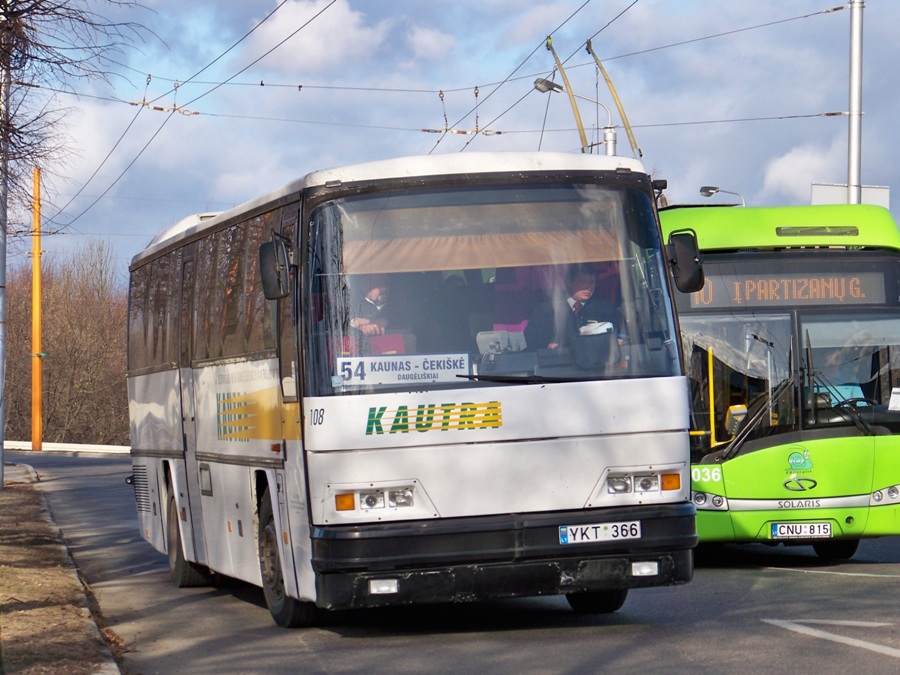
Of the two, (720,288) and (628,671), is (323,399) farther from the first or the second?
(720,288)

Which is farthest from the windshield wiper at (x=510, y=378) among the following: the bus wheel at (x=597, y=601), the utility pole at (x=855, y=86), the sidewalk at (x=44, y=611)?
the utility pole at (x=855, y=86)

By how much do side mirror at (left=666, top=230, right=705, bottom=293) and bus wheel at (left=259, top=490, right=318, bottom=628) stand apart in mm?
3203

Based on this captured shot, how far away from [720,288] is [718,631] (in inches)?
195

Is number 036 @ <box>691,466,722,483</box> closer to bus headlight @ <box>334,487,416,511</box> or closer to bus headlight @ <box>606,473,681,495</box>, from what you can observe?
bus headlight @ <box>606,473,681,495</box>

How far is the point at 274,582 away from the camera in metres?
10.4

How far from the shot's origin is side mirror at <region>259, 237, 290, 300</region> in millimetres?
9102

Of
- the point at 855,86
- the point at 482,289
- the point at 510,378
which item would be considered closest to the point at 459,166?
the point at 482,289

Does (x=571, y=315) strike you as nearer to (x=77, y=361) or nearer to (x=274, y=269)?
(x=274, y=269)

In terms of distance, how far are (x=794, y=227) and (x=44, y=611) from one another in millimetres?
7414

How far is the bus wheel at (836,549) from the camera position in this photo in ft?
47.1

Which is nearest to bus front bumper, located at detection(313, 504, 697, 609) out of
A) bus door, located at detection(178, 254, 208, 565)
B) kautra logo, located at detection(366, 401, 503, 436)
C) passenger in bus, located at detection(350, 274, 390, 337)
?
kautra logo, located at detection(366, 401, 503, 436)

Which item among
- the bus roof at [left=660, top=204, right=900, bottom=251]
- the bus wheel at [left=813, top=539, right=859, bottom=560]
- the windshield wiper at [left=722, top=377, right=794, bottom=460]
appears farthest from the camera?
the bus wheel at [left=813, top=539, right=859, bottom=560]

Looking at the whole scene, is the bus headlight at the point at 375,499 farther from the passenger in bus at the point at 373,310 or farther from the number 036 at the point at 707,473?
the number 036 at the point at 707,473

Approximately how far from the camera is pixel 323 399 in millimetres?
8844
